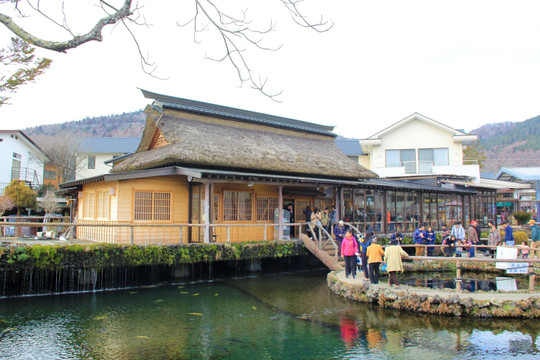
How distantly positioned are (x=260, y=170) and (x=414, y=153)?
58.3 feet

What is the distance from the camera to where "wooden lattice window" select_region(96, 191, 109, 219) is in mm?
17953

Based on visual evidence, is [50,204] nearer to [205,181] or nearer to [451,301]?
[205,181]

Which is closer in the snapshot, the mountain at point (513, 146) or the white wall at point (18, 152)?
the white wall at point (18, 152)

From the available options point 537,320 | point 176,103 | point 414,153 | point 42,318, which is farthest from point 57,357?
point 414,153

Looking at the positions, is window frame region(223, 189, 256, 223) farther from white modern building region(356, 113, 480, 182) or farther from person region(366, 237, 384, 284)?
white modern building region(356, 113, 480, 182)

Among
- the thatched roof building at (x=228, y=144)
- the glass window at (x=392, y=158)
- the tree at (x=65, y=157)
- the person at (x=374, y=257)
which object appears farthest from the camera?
the tree at (x=65, y=157)

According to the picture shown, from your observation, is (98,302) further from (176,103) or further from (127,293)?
(176,103)

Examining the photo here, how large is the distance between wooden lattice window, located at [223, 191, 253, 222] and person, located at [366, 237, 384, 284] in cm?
789

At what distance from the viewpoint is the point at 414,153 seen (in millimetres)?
32750

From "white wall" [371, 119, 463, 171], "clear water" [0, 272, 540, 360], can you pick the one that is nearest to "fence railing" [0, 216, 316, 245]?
"clear water" [0, 272, 540, 360]

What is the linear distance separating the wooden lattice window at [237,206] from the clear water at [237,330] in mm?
5906

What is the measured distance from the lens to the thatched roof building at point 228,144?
58.7 feet

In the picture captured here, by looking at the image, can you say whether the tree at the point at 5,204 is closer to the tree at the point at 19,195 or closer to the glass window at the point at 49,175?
the tree at the point at 19,195

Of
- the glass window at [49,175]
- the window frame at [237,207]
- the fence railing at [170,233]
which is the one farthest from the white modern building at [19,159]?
the window frame at [237,207]
